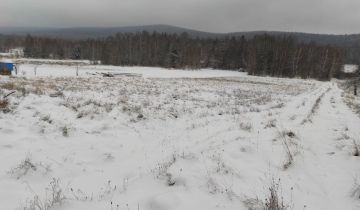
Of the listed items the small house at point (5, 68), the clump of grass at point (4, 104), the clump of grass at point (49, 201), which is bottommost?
the clump of grass at point (49, 201)

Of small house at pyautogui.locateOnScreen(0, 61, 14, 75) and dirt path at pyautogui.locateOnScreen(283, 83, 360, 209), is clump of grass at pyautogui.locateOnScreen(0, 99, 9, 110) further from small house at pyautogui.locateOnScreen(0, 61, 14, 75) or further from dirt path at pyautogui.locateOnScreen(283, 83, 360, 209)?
small house at pyautogui.locateOnScreen(0, 61, 14, 75)

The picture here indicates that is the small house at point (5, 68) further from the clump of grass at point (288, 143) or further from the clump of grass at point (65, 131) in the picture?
the clump of grass at point (288, 143)

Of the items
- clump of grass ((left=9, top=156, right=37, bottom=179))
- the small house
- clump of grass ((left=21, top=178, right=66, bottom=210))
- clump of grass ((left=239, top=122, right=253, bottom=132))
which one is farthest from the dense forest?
clump of grass ((left=21, top=178, right=66, bottom=210))

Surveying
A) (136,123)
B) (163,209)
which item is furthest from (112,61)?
(163,209)

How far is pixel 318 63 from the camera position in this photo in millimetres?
81625

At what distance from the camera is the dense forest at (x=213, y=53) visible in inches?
3123

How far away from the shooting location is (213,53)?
99.2 meters

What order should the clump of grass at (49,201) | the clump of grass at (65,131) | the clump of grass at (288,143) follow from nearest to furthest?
the clump of grass at (49,201)
the clump of grass at (288,143)
the clump of grass at (65,131)

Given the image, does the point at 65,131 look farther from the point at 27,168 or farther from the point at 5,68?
the point at 5,68

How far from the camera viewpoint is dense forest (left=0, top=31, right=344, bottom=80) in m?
79.3

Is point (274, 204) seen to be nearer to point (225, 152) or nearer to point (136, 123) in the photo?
point (225, 152)

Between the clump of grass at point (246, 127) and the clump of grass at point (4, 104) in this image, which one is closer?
the clump of grass at point (246, 127)

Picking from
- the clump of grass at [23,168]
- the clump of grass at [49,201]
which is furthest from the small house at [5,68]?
the clump of grass at [49,201]

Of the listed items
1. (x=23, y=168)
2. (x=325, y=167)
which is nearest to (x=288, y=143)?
(x=325, y=167)
